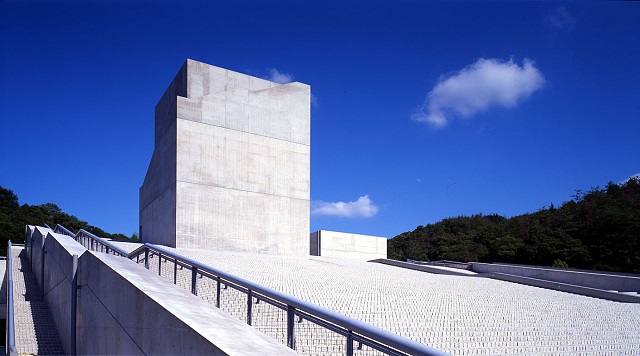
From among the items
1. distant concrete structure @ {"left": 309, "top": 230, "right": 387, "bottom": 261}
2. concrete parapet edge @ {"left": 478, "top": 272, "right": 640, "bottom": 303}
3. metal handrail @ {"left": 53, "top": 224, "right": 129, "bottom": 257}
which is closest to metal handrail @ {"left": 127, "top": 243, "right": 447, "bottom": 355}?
metal handrail @ {"left": 53, "top": 224, "right": 129, "bottom": 257}

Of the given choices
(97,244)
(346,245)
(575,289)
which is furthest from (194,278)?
(346,245)

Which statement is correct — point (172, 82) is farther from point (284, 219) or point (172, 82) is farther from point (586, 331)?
point (586, 331)

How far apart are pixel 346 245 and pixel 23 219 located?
30.0 metres

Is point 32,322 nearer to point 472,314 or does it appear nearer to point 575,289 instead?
point 472,314

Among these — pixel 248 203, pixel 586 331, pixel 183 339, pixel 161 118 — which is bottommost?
pixel 586 331

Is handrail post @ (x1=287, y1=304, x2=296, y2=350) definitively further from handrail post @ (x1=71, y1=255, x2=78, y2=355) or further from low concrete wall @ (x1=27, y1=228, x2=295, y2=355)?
handrail post @ (x1=71, y1=255, x2=78, y2=355)

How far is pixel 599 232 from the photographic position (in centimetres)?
3628

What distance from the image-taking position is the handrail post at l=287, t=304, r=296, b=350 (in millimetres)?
4273

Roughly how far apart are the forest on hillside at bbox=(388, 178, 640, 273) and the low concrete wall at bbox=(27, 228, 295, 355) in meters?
24.5

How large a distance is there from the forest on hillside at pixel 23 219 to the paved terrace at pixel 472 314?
34713mm

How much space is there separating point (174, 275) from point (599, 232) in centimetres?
3571

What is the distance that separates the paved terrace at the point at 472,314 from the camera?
6.77 meters

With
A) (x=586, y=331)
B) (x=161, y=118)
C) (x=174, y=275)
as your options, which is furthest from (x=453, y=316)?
(x=161, y=118)

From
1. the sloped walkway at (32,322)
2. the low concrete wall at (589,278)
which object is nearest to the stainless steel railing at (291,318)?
the sloped walkway at (32,322)
